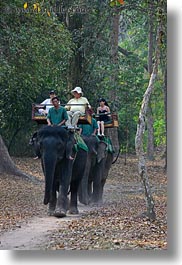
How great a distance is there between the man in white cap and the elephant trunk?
0.72 metres

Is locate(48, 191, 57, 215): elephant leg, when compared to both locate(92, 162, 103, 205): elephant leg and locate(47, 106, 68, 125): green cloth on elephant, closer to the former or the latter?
locate(47, 106, 68, 125): green cloth on elephant

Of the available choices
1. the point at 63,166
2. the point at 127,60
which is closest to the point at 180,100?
the point at 63,166

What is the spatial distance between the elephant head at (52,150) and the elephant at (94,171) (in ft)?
5.52

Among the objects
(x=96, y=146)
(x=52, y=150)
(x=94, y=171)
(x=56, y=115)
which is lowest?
(x=94, y=171)

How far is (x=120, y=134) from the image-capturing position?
14547 mm

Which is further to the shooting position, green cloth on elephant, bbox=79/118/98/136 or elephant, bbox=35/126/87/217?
green cloth on elephant, bbox=79/118/98/136

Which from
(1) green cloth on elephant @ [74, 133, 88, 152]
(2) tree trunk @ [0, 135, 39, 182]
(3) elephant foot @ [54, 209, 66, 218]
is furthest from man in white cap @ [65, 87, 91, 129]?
(2) tree trunk @ [0, 135, 39, 182]

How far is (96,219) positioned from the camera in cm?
964

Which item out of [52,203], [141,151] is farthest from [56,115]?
[141,151]

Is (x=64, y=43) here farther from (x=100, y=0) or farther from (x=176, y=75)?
(x=176, y=75)

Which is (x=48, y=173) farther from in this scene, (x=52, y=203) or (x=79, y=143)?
(x=79, y=143)

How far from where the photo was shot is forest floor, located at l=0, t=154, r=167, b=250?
25.7 ft

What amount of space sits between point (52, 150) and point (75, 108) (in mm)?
1236

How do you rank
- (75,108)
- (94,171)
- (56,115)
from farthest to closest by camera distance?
(94,171) → (75,108) → (56,115)
